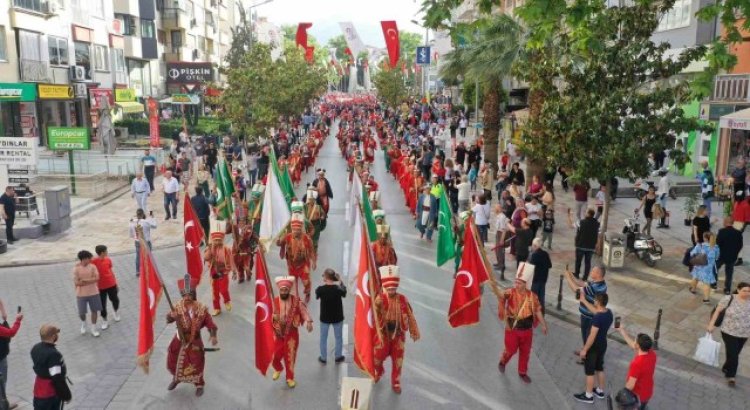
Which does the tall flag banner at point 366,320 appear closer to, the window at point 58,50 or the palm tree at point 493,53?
the palm tree at point 493,53

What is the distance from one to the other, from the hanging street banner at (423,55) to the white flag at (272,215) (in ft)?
121

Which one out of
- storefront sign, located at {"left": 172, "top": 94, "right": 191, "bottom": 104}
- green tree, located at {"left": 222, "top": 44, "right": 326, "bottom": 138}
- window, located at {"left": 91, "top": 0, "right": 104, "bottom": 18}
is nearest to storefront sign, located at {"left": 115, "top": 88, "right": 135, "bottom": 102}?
storefront sign, located at {"left": 172, "top": 94, "right": 191, "bottom": 104}

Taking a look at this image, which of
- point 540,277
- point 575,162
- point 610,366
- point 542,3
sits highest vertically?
point 542,3

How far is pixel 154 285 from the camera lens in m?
8.41

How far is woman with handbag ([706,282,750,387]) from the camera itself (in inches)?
327

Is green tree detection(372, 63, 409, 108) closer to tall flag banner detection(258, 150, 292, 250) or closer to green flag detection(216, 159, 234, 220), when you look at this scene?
green flag detection(216, 159, 234, 220)

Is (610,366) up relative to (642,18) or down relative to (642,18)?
down

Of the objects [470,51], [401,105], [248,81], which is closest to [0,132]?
[248,81]

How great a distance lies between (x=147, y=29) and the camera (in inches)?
2030

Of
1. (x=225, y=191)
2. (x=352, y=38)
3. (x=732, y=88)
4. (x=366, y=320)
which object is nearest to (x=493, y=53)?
(x=732, y=88)

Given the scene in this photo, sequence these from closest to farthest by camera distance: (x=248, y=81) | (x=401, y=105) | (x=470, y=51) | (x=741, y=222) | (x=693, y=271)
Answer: (x=693, y=271), (x=741, y=222), (x=470, y=51), (x=248, y=81), (x=401, y=105)

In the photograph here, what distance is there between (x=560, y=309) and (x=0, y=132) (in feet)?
97.2

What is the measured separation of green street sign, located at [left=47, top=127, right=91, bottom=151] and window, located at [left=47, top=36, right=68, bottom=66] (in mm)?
14465

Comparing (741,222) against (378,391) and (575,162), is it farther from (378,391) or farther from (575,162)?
(378,391)
